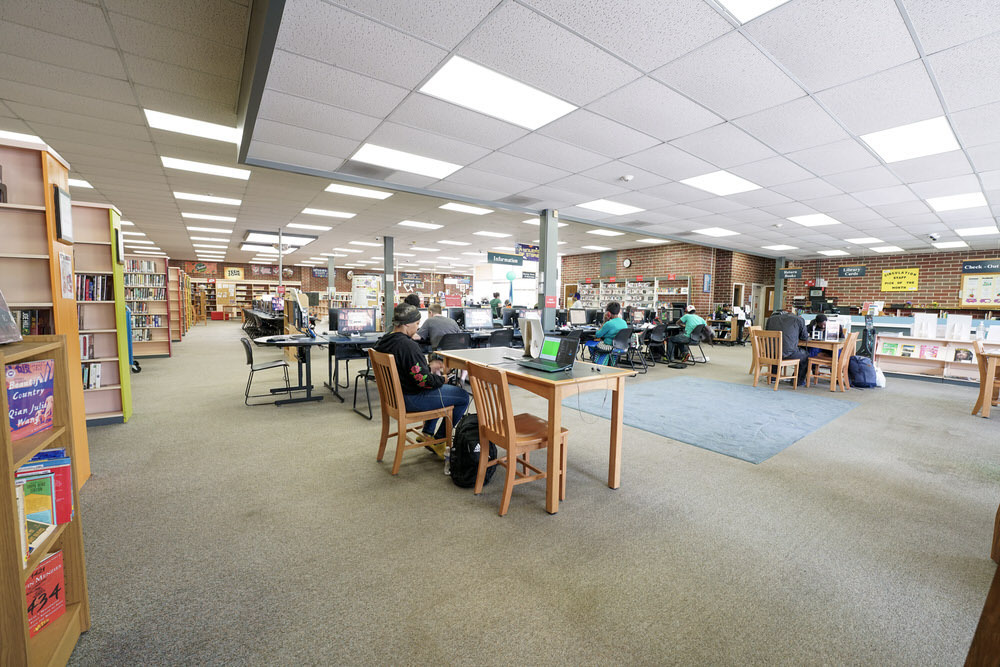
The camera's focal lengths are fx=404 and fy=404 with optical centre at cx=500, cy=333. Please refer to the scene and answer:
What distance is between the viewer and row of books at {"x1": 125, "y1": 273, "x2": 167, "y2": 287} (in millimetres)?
7677

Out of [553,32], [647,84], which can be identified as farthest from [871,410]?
[553,32]

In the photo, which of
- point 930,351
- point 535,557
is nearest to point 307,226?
point 535,557

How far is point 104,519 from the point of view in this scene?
91.3 inches

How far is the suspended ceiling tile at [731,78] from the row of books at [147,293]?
933 centimetres

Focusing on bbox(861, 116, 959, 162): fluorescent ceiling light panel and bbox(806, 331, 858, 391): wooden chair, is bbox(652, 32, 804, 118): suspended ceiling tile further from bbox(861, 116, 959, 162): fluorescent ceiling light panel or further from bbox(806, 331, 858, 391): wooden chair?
bbox(806, 331, 858, 391): wooden chair

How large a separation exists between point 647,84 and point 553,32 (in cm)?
94

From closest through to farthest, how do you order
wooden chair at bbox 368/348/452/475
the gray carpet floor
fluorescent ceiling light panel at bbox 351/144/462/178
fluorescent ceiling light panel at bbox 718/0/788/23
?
1. the gray carpet floor
2. fluorescent ceiling light panel at bbox 718/0/788/23
3. wooden chair at bbox 368/348/452/475
4. fluorescent ceiling light panel at bbox 351/144/462/178

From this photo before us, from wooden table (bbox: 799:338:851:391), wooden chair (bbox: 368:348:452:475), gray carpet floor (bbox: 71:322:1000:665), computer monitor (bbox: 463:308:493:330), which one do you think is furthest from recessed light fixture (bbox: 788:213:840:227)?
wooden chair (bbox: 368:348:452:475)

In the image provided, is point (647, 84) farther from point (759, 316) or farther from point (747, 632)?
point (759, 316)

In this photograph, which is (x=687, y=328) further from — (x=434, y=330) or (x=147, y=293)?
(x=147, y=293)

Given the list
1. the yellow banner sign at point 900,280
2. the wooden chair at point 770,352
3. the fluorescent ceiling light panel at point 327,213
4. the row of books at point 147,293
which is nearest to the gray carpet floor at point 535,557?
the wooden chair at point 770,352

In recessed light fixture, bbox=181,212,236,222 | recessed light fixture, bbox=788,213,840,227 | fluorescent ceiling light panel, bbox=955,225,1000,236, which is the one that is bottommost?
fluorescent ceiling light panel, bbox=955,225,1000,236

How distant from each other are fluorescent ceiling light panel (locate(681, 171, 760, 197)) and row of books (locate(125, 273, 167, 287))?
9458 millimetres

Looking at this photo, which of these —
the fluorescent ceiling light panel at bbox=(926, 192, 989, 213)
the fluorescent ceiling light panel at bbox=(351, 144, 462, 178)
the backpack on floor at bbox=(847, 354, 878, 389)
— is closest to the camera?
the fluorescent ceiling light panel at bbox=(351, 144, 462, 178)
